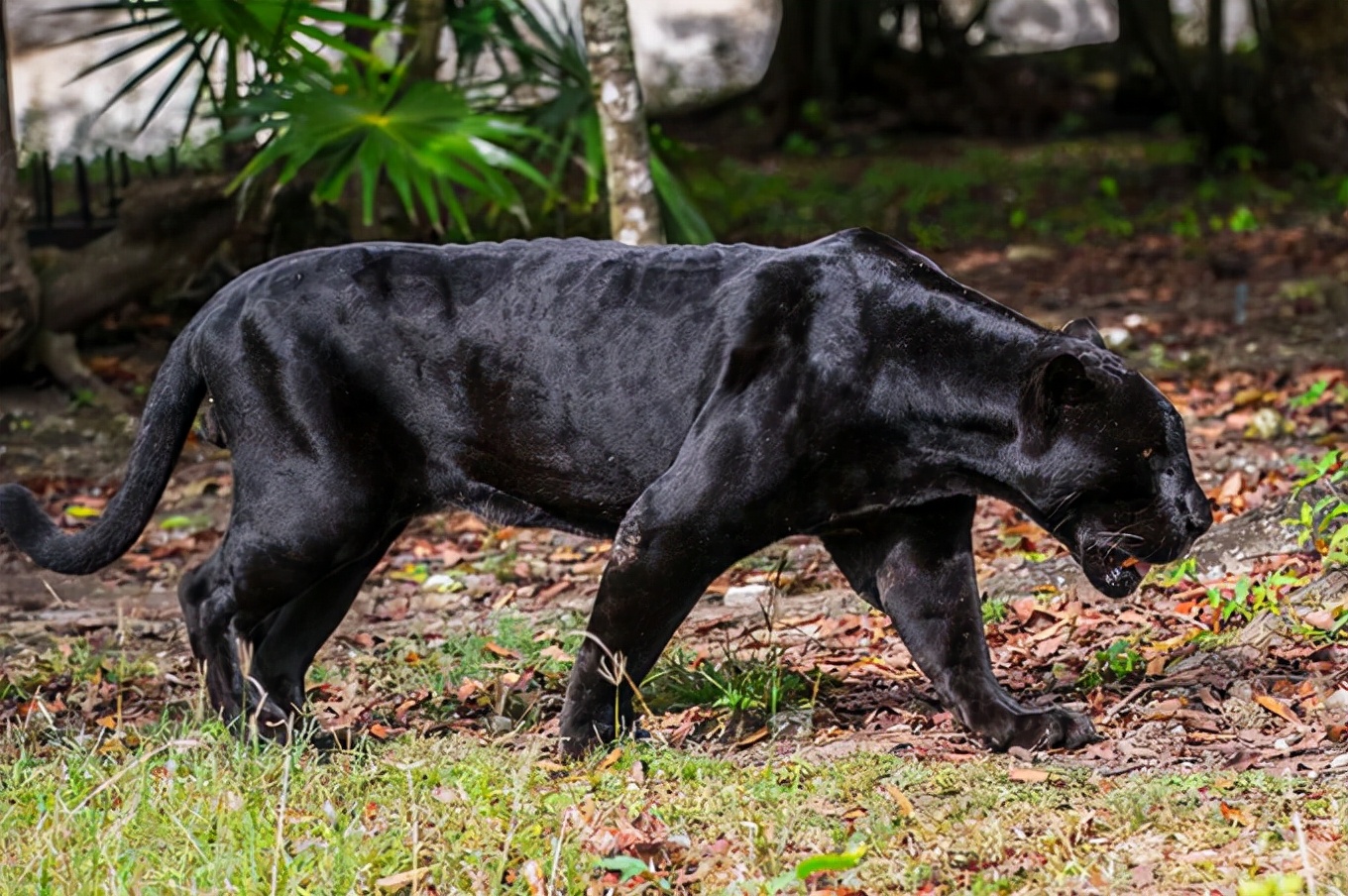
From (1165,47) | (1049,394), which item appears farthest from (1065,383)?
(1165,47)

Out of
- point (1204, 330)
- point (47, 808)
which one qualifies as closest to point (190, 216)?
point (1204, 330)

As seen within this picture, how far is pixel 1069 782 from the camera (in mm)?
4184

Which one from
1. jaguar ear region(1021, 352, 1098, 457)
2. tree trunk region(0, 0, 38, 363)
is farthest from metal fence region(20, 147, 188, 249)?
jaguar ear region(1021, 352, 1098, 457)

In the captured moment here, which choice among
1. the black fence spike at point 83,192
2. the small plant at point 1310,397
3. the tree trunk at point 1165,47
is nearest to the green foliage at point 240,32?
the black fence spike at point 83,192

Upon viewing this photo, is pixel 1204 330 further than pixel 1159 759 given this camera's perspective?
Yes

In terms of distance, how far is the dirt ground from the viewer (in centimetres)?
476

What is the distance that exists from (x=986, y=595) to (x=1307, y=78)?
32.6 feet

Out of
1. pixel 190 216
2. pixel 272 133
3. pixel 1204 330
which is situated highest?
pixel 272 133

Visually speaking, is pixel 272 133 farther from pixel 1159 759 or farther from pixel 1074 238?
pixel 1074 238

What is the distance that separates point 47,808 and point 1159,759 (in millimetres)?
2740

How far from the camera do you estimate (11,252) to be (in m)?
9.48

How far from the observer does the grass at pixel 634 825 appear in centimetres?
359

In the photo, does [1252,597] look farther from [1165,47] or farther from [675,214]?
[1165,47]

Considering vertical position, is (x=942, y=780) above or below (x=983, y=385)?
Answer: below
